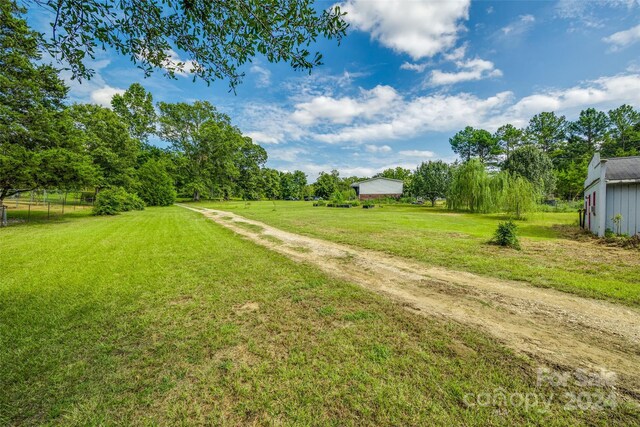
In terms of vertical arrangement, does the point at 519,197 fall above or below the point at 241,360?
above

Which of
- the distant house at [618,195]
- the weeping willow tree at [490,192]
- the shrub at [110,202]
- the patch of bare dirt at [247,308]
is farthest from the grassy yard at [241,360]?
the weeping willow tree at [490,192]

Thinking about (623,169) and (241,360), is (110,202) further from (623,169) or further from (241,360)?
(623,169)

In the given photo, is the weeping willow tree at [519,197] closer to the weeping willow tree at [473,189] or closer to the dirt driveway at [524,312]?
the weeping willow tree at [473,189]

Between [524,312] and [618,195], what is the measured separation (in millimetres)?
11248

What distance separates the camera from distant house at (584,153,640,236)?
9.78 m

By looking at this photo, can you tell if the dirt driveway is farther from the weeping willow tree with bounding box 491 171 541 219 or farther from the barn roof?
the weeping willow tree with bounding box 491 171 541 219

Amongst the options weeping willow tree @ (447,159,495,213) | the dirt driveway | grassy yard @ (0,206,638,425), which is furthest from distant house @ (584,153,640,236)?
weeping willow tree @ (447,159,495,213)

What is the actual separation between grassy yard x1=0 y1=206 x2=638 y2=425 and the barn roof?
1237cm

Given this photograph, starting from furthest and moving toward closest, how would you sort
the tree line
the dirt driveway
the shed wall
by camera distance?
the tree line, the shed wall, the dirt driveway

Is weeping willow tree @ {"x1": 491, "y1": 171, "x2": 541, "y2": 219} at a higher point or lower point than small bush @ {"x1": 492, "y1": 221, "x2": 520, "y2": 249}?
higher

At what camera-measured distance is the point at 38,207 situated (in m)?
24.6

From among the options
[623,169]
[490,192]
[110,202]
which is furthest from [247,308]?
[490,192]

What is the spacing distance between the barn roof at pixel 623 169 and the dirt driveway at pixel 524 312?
962 centimetres

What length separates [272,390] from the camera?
232cm
